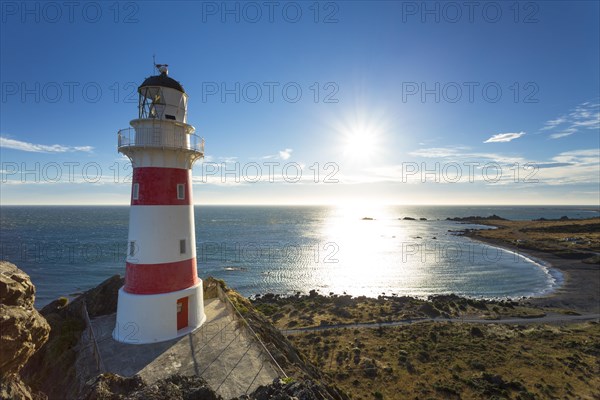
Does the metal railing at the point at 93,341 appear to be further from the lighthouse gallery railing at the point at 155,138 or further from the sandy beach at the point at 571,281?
the sandy beach at the point at 571,281

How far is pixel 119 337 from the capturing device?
517 inches

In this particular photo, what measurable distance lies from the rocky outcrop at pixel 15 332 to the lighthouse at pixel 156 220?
5778 mm

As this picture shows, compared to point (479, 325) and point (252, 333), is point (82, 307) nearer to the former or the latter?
point (252, 333)

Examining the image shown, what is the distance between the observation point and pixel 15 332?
19.7 ft

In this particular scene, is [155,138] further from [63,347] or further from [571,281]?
[571,281]

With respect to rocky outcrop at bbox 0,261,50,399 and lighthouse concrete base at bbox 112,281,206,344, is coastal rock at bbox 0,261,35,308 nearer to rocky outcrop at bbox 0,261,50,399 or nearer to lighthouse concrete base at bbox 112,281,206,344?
rocky outcrop at bbox 0,261,50,399

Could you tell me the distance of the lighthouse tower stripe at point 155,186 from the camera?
13.1 m

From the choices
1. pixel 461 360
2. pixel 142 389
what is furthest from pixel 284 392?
pixel 461 360

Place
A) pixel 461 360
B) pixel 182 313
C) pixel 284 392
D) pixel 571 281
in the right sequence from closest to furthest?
pixel 284 392, pixel 182 313, pixel 461 360, pixel 571 281

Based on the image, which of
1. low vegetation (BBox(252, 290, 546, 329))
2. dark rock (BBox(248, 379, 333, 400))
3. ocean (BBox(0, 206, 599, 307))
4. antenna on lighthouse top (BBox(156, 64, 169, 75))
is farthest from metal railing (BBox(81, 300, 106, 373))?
ocean (BBox(0, 206, 599, 307))

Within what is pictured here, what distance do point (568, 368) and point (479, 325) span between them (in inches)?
339

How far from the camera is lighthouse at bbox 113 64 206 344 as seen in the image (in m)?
13.1

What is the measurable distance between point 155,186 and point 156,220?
1401 millimetres

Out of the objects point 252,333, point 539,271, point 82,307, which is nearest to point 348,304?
point 252,333
